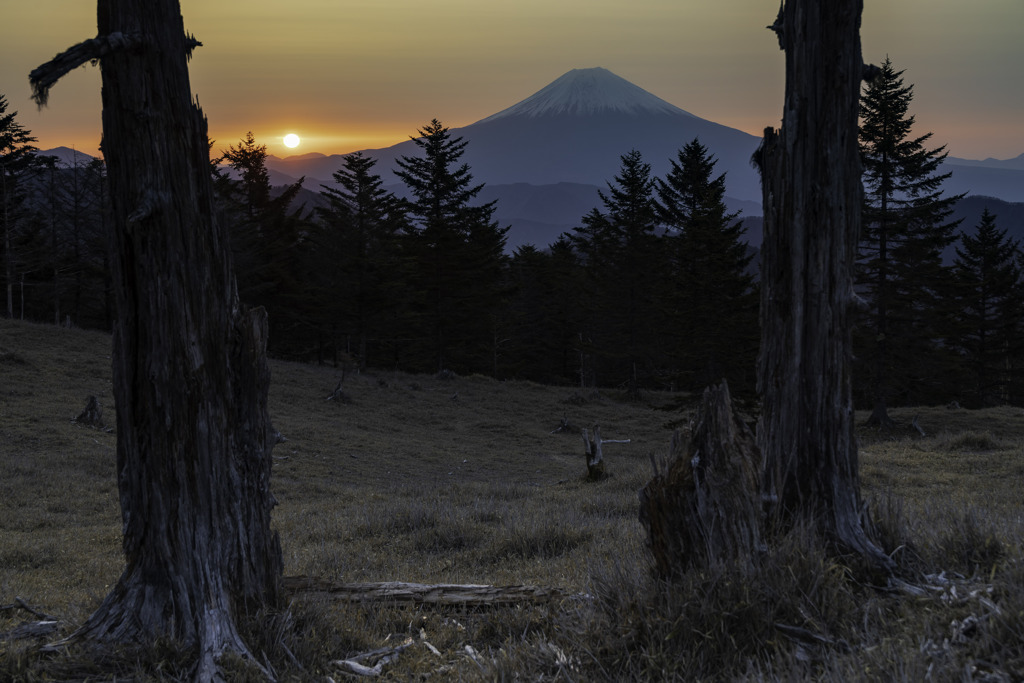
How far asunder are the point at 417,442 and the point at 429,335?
2055 centimetres

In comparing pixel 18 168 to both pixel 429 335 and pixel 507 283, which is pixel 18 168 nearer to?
pixel 429 335

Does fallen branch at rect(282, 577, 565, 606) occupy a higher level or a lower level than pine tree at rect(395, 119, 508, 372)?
lower

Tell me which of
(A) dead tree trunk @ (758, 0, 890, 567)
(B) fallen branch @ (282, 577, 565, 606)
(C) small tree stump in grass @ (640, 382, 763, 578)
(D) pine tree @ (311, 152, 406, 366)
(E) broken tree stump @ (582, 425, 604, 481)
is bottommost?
(E) broken tree stump @ (582, 425, 604, 481)

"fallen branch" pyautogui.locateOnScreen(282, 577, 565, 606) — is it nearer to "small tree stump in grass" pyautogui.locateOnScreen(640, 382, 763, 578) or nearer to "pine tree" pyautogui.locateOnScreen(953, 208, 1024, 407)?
"small tree stump in grass" pyautogui.locateOnScreen(640, 382, 763, 578)

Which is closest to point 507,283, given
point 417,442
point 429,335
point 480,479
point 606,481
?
point 429,335

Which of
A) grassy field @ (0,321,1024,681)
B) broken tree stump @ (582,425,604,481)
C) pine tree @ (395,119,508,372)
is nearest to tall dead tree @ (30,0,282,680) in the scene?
grassy field @ (0,321,1024,681)

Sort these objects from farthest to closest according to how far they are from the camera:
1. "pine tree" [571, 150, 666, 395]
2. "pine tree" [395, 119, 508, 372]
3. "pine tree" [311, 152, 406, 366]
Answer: "pine tree" [395, 119, 508, 372], "pine tree" [571, 150, 666, 395], "pine tree" [311, 152, 406, 366]

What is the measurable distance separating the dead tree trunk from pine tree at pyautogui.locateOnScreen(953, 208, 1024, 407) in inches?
1690

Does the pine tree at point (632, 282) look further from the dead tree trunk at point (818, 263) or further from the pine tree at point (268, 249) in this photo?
the dead tree trunk at point (818, 263)

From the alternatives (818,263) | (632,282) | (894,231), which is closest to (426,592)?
(818,263)

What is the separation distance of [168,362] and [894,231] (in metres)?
28.8

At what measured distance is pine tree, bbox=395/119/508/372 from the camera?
131 feet

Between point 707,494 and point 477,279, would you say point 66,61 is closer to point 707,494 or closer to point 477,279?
point 707,494

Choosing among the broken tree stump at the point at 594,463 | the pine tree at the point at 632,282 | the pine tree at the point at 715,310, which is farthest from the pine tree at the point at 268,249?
the broken tree stump at the point at 594,463
